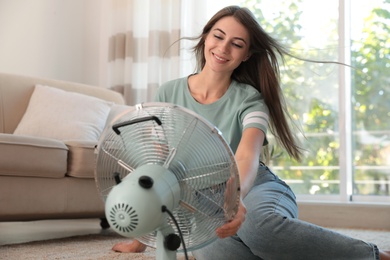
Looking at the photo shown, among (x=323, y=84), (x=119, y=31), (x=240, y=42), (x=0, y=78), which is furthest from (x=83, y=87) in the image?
(x=240, y=42)

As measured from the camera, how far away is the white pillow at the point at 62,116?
286 centimetres

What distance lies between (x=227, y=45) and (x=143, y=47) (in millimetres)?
2481

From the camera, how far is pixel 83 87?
11.0 feet

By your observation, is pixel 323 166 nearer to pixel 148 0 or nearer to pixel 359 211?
pixel 359 211

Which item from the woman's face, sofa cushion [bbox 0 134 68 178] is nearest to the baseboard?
sofa cushion [bbox 0 134 68 178]

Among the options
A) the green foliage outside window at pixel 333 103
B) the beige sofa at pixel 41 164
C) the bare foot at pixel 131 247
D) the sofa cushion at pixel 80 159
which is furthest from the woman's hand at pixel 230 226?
the green foliage outside window at pixel 333 103

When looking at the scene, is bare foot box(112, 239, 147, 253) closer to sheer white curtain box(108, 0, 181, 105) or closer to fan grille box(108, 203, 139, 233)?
fan grille box(108, 203, 139, 233)

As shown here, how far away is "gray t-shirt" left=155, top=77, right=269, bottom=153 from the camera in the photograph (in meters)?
1.52

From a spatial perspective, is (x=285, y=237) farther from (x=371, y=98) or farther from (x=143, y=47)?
(x=143, y=47)

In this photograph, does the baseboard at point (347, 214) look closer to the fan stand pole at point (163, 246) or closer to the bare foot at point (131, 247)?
the bare foot at point (131, 247)

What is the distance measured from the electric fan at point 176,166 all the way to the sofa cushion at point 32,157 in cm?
116

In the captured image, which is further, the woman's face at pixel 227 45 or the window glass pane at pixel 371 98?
the window glass pane at pixel 371 98

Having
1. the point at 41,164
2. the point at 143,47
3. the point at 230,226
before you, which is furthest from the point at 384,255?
the point at 143,47

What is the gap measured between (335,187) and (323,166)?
0.49 feet
